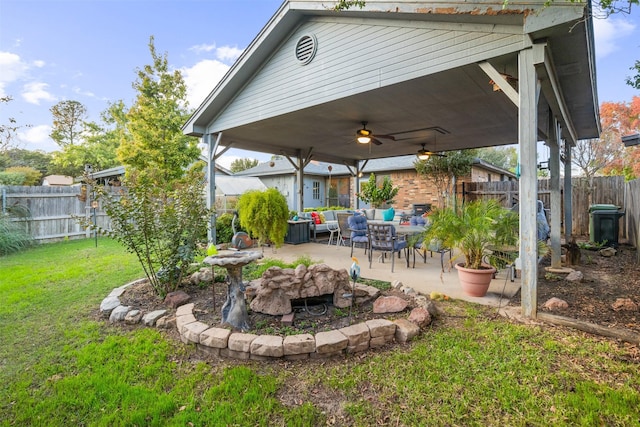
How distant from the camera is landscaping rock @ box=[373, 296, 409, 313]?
118 inches

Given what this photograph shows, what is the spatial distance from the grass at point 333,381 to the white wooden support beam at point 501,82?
2.39 m

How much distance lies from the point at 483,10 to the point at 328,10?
236cm

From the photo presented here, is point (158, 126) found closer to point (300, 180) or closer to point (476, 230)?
point (300, 180)

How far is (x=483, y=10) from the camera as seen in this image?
3.21 m

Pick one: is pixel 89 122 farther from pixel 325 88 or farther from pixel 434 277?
pixel 434 277

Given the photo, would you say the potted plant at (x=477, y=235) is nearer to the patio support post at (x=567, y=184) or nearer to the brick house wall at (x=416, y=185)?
the patio support post at (x=567, y=184)

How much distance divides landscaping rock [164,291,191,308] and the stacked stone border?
25.2 inches

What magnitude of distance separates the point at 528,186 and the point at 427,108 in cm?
299

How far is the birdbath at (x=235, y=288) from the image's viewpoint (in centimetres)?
266

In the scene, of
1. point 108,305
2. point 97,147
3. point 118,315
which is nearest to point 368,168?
point 108,305

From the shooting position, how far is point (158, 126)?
12227 mm

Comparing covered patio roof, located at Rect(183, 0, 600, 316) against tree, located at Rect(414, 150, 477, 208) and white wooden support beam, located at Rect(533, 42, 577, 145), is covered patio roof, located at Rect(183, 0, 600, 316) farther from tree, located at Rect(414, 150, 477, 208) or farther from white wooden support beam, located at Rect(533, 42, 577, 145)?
tree, located at Rect(414, 150, 477, 208)

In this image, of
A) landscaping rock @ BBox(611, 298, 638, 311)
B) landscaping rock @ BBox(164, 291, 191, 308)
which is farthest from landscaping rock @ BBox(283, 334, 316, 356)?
landscaping rock @ BBox(611, 298, 638, 311)

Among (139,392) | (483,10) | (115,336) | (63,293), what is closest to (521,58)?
(483,10)
